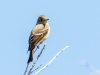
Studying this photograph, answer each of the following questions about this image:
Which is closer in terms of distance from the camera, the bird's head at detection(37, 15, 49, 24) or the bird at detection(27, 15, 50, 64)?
the bird at detection(27, 15, 50, 64)

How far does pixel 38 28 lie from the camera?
8.15m

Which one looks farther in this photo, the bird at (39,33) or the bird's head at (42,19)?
the bird's head at (42,19)

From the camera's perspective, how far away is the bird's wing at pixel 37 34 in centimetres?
701

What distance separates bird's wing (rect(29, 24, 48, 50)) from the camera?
701cm

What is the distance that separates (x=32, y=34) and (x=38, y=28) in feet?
2.12

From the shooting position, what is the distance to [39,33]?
7914mm

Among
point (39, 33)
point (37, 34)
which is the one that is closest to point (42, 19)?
point (39, 33)

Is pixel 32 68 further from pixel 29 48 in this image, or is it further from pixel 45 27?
pixel 45 27

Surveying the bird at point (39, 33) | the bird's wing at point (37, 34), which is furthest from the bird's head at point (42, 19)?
the bird's wing at point (37, 34)

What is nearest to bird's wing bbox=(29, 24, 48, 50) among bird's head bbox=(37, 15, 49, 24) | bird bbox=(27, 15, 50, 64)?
bird bbox=(27, 15, 50, 64)

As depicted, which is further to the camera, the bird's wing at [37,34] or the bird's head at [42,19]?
the bird's head at [42,19]

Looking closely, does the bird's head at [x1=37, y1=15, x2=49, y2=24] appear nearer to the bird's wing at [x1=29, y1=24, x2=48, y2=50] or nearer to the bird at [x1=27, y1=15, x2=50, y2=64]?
the bird at [x1=27, y1=15, x2=50, y2=64]

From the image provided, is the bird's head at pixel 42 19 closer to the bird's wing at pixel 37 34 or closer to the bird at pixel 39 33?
the bird at pixel 39 33

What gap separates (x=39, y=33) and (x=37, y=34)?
20cm
